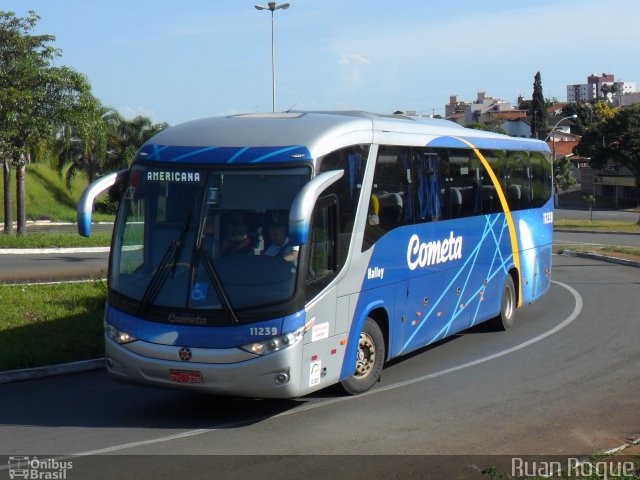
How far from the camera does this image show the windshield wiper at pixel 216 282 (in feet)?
29.0

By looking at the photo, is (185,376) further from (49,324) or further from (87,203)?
(49,324)

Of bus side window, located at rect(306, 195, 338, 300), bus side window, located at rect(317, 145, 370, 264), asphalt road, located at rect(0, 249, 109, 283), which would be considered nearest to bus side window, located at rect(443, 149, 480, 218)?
bus side window, located at rect(317, 145, 370, 264)

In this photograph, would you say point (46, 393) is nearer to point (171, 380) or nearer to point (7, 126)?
point (171, 380)

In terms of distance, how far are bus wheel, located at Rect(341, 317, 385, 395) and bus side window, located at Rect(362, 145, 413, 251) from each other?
1.02m

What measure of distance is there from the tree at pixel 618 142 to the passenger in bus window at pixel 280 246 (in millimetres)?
76253

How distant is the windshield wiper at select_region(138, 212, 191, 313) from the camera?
911 cm

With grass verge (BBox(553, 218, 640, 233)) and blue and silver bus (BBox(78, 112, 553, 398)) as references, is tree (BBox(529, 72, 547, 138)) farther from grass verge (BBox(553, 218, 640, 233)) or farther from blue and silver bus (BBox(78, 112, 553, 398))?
blue and silver bus (BBox(78, 112, 553, 398))

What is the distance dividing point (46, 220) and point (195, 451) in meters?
48.8

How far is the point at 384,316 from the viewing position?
1110 centimetres

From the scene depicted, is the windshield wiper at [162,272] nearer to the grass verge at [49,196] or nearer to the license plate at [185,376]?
the license plate at [185,376]

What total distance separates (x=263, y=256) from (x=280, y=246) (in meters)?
0.20

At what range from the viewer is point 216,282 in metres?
8.92

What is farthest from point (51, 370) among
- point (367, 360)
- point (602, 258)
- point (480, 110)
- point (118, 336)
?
point (480, 110)

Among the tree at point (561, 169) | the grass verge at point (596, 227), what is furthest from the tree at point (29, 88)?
the tree at point (561, 169)
